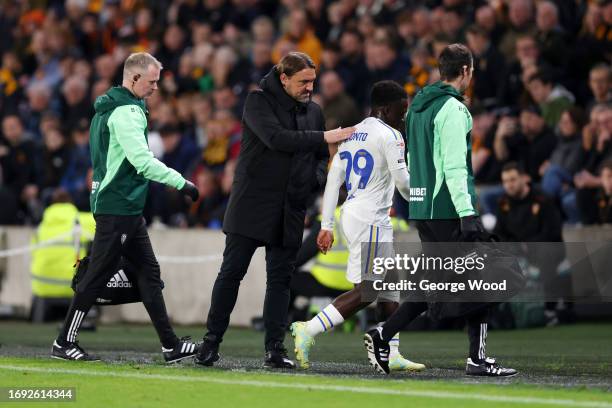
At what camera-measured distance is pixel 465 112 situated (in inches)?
356

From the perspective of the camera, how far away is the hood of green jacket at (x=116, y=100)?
9.93 m

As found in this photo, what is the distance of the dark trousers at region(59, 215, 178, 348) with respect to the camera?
32.5 feet

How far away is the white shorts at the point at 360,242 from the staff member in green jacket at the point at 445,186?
356mm

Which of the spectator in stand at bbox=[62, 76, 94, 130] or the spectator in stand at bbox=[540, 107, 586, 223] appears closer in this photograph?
the spectator in stand at bbox=[540, 107, 586, 223]

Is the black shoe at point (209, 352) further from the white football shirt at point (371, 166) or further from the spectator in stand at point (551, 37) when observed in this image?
the spectator in stand at point (551, 37)

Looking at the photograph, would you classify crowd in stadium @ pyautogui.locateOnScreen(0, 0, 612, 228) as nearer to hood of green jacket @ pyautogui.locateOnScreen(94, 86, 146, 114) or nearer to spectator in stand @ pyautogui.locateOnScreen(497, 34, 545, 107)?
spectator in stand @ pyautogui.locateOnScreen(497, 34, 545, 107)

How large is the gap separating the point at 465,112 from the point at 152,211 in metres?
11.4

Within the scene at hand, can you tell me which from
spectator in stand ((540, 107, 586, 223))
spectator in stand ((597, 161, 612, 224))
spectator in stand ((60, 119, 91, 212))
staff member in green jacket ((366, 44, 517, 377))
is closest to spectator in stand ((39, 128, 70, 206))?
spectator in stand ((60, 119, 91, 212))

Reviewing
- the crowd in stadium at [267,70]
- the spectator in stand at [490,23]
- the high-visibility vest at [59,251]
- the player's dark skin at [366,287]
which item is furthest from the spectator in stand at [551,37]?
the player's dark skin at [366,287]

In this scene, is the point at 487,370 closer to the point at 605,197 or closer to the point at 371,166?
the point at 371,166

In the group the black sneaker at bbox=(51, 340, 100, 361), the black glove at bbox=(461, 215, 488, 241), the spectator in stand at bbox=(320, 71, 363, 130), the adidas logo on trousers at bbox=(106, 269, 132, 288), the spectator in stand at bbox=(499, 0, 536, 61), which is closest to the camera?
the black glove at bbox=(461, 215, 488, 241)

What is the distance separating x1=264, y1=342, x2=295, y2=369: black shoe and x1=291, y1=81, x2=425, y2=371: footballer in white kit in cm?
11

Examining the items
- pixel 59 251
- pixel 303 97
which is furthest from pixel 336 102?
pixel 303 97

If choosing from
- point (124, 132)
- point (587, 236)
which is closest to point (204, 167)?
point (587, 236)
